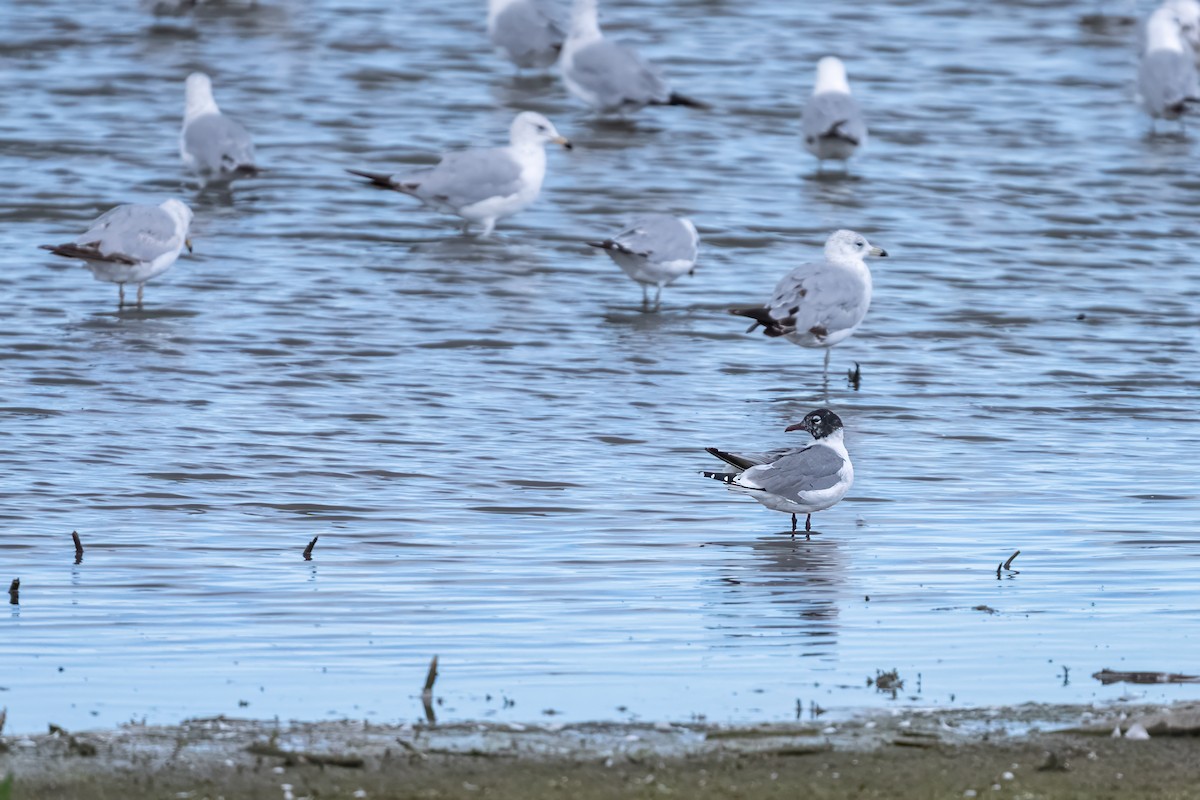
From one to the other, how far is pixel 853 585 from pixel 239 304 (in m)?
6.70

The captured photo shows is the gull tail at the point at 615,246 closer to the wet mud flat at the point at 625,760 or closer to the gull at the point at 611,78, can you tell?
the gull at the point at 611,78

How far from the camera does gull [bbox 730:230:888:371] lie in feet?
38.7

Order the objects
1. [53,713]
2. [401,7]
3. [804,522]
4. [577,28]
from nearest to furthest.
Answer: [53,713]
[804,522]
[577,28]
[401,7]

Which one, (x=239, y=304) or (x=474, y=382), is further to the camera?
(x=239, y=304)

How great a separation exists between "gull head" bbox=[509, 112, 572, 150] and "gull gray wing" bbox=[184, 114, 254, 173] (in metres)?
2.24

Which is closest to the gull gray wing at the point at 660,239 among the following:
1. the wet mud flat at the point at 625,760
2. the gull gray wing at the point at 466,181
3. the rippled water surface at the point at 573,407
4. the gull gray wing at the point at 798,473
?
the rippled water surface at the point at 573,407

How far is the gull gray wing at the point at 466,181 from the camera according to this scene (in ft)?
52.0

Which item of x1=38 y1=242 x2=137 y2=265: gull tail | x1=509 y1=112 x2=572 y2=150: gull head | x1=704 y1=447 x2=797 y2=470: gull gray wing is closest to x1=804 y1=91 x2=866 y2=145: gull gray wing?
x1=509 y1=112 x2=572 y2=150: gull head

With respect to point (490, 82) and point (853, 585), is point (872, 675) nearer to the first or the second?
point (853, 585)

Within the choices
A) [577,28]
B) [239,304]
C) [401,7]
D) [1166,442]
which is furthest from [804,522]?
[401,7]

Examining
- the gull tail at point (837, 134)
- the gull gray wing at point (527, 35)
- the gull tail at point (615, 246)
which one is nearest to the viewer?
the gull tail at point (615, 246)

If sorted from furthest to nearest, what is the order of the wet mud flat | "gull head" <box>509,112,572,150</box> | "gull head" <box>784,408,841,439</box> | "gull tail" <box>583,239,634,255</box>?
"gull head" <box>509,112,572,150</box> → "gull tail" <box>583,239,634,255</box> → "gull head" <box>784,408,841,439</box> → the wet mud flat

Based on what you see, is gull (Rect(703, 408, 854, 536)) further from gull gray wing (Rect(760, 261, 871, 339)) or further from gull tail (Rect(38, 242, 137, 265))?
gull tail (Rect(38, 242, 137, 265))

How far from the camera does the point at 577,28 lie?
70.6ft
